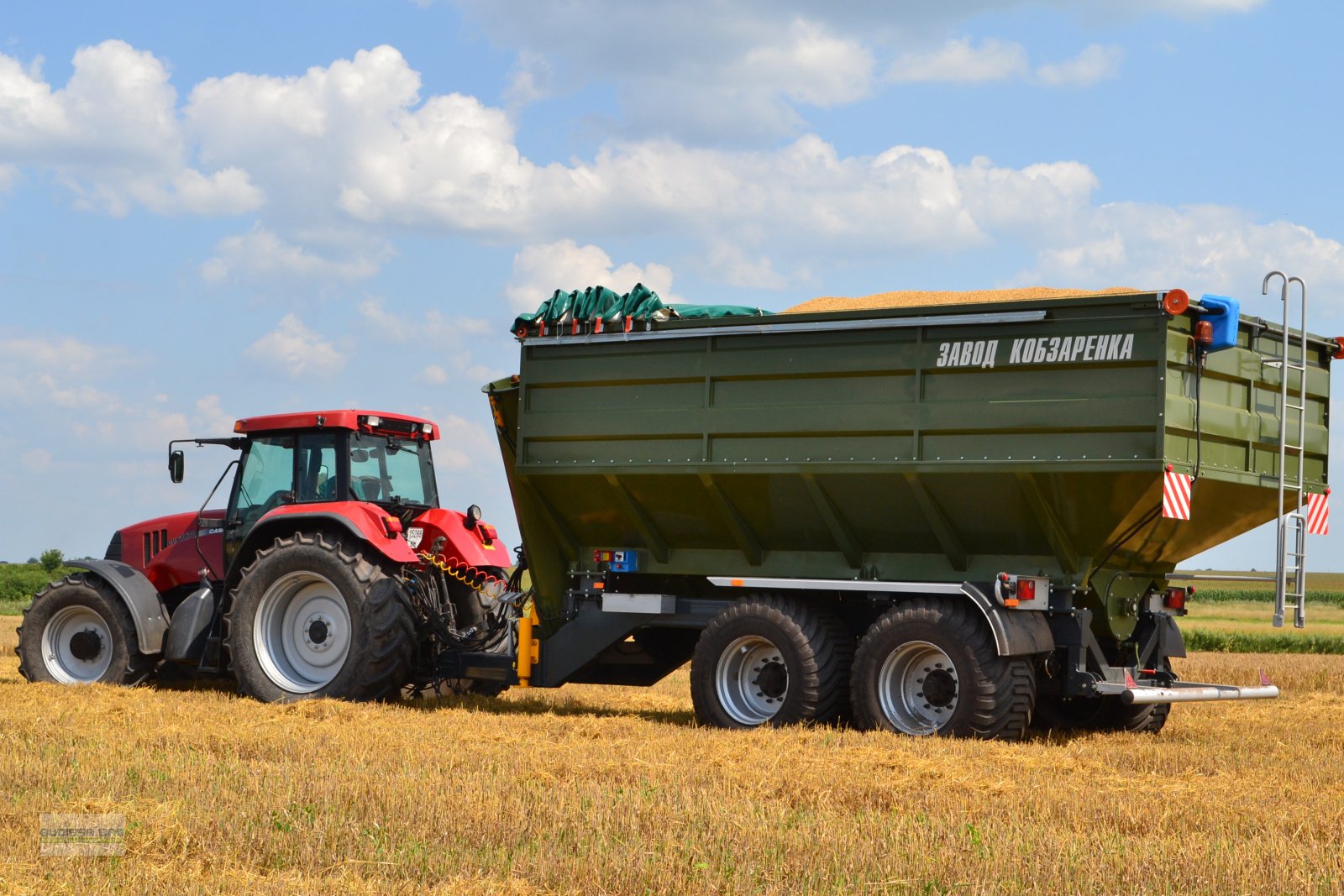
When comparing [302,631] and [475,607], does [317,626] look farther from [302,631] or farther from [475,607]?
[475,607]

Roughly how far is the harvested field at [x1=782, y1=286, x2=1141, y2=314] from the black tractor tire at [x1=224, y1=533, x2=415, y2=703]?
12.4 feet

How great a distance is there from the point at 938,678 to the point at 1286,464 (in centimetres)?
302

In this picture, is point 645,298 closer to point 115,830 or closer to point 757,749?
point 757,749

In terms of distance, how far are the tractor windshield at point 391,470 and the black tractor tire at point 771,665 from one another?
3.13 metres

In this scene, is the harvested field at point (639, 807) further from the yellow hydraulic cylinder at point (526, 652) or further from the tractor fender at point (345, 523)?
the tractor fender at point (345, 523)

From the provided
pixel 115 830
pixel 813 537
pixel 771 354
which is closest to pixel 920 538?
pixel 813 537

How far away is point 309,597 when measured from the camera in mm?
12148

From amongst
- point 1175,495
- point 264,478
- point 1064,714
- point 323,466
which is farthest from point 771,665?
point 264,478

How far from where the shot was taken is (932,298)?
10797 millimetres

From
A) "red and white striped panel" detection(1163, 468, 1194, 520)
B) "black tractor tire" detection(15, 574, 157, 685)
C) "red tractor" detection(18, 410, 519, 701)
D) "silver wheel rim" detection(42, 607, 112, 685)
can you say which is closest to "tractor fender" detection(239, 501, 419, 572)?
"red tractor" detection(18, 410, 519, 701)

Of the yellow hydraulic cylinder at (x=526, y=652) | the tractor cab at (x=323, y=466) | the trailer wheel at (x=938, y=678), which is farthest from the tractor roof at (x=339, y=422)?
the trailer wheel at (x=938, y=678)

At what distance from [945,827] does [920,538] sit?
4.36 meters

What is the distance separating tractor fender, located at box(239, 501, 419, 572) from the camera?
1180 centimetres

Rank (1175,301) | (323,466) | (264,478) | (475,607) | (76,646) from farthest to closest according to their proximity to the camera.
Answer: (76,646) < (264,478) < (475,607) < (323,466) < (1175,301)
